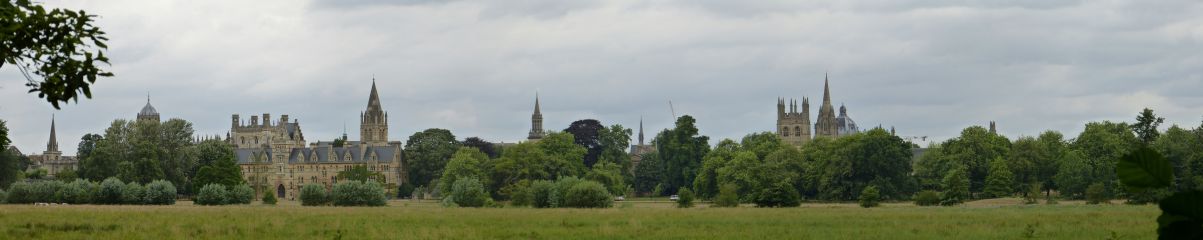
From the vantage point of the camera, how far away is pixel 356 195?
84875 millimetres

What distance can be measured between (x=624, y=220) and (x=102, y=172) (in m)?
88.6

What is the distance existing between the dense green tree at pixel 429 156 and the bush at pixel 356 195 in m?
78.8

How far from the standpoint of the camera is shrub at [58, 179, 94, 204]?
93.0 metres

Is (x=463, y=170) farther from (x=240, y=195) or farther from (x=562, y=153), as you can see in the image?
(x=240, y=195)

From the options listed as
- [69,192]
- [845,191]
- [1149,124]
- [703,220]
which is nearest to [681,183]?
[845,191]

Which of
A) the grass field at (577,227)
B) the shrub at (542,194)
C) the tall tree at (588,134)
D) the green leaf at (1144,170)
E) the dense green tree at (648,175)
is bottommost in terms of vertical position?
the grass field at (577,227)

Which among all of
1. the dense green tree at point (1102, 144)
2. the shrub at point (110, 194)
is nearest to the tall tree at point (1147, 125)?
the dense green tree at point (1102, 144)

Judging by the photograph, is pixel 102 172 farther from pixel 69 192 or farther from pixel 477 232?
pixel 477 232

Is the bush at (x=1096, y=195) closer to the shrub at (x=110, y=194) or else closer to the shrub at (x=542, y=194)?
the shrub at (x=542, y=194)

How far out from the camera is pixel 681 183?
141250 millimetres

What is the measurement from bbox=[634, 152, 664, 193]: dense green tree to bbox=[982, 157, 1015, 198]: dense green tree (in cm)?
5582

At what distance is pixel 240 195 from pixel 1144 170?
92655mm

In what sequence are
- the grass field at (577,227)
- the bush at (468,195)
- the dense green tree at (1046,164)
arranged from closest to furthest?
the grass field at (577,227) → the bush at (468,195) → the dense green tree at (1046,164)

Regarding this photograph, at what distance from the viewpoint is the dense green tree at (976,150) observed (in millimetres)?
109250
